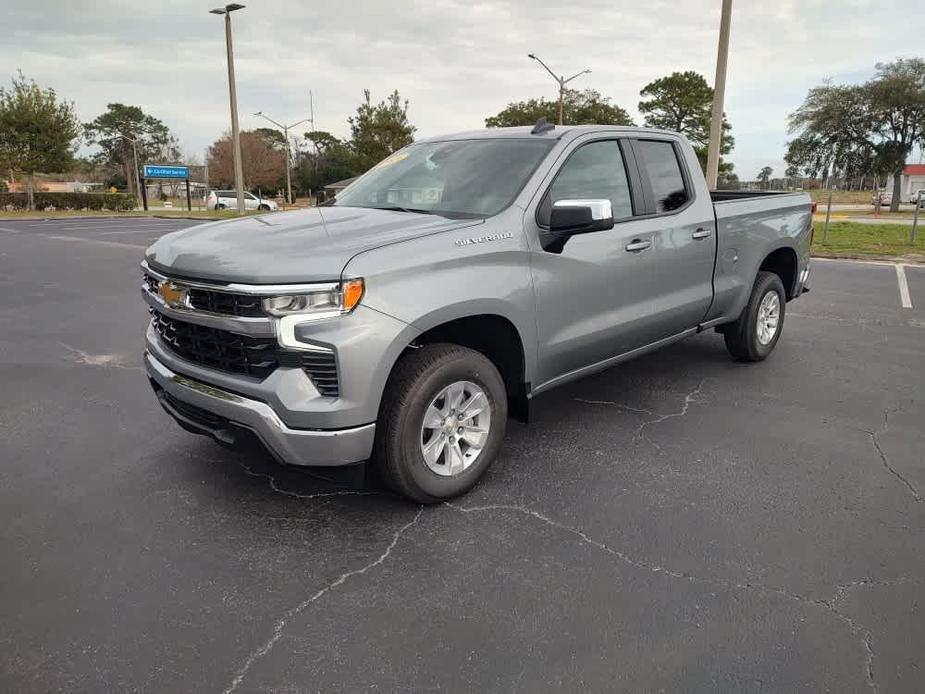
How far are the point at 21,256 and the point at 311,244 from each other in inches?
564

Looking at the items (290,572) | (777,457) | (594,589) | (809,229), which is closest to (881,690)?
(594,589)

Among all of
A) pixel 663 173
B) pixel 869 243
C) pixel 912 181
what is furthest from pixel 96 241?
pixel 912 181

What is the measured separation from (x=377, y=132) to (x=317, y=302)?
37.0 metres

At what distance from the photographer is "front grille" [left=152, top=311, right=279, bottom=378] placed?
301 centimetres

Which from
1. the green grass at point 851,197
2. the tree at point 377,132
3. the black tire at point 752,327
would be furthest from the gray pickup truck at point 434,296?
the green grass at point 851,197

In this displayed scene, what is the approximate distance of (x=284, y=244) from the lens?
319cm

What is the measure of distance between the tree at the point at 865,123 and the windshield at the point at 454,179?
45201 mm

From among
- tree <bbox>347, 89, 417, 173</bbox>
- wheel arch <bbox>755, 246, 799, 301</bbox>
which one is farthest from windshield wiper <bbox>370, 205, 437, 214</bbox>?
tree <bbox>347, 89, 417, 173</bbox>

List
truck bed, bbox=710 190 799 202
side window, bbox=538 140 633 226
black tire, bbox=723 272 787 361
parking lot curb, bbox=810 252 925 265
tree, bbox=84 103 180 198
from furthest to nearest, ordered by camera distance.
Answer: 1. tree, bbox=84 103 180 198
2. parking lot curb, bbox=810 252 925 265
3. truck bed, bbox=710 190 799 202
4. black tire, bbox=723 272 787 361
5. side window, bbox=538 140 633 226

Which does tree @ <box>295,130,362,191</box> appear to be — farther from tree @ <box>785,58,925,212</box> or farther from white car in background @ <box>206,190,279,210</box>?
tree @ <box>785,58,925,212</box>

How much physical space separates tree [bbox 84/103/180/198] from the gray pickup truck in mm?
109282

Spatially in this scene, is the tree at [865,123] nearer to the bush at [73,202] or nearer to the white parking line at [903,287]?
the white parking line at [903,287]

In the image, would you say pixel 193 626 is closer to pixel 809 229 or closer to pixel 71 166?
pixel 809 229

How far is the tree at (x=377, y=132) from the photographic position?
37.9 meters
